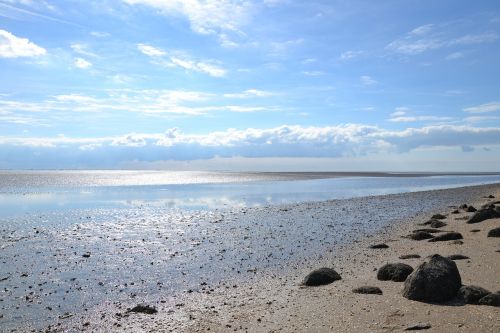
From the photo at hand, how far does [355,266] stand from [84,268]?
10276 millimetres

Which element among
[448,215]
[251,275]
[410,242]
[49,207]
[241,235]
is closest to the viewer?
[251,275]

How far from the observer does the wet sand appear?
11367 mm

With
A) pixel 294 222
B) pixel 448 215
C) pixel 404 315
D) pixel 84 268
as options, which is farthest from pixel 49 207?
pixel 404 315

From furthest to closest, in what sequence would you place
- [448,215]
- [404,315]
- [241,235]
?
1. [448,215]
2. [241,235]
3. [404,315]

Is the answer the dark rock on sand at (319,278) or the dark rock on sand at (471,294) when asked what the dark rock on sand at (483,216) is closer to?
the dark rock on sand at (319,278)

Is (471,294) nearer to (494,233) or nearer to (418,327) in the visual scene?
(418,327)

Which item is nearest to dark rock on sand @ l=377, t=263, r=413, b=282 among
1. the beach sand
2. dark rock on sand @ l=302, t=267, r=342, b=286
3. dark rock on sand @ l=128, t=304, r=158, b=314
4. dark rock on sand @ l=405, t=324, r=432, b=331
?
the beach sand

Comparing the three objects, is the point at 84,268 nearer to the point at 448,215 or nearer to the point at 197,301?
the point at 197,301

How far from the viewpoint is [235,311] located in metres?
12.4

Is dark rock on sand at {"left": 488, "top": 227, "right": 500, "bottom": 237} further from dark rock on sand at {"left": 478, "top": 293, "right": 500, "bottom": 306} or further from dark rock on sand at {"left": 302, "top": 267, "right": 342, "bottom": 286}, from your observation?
dark rock on sand at {"left": 478, "top": 293, "right": 500, "bottom": 306}

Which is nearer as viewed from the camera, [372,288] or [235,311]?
[235,311]

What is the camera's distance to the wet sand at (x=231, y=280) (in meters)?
11.4

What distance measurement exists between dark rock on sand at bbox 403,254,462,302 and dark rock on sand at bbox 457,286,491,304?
256mm

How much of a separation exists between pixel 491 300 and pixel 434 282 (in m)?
1.36
